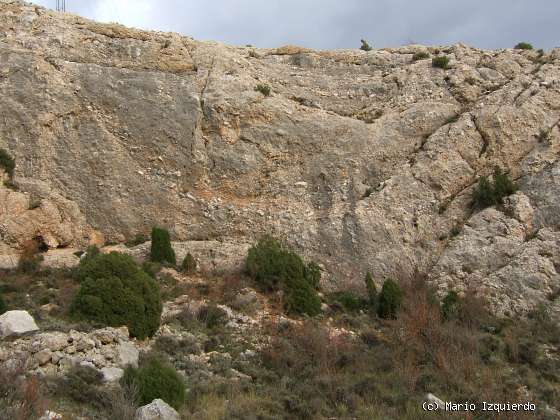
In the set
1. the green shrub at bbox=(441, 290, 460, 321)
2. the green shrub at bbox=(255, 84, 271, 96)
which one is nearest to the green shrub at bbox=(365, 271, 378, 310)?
the green shrub at bbox=(441, 290, 460, 321)

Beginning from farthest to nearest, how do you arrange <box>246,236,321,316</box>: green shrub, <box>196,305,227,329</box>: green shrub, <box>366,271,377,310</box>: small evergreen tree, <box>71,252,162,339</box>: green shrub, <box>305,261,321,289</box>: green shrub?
<box>305,261,321,289</box>: green shrub → <box>366,271,377,310</box>: small evergreen tree → <box>246,236,321,316</box>: green shrub → <box>196,305,227,329</box>: green shrub → <box>71,252,162,339</box>: green shrub

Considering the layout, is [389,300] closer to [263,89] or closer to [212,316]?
[212,316]

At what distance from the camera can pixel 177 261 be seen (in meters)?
20.4

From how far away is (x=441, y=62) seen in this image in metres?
28.2

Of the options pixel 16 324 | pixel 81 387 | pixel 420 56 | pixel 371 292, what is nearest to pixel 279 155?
pixel 371 292

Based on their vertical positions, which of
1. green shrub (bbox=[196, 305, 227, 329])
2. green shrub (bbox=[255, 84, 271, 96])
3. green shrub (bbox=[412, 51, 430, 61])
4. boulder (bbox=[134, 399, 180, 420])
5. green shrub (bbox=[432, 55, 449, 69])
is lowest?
boulder (bbox=[134, 399, 180, 420])

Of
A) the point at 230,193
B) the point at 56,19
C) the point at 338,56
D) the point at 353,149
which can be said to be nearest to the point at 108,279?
the point at 230,193

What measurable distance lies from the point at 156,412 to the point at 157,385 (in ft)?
3.26

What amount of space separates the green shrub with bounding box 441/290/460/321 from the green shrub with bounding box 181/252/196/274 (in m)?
8.09

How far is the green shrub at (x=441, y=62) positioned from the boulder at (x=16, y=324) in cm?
2208

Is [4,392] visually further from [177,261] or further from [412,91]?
[412,91]

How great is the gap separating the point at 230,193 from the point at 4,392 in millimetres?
14977

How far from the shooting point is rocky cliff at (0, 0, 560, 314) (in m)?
21.1

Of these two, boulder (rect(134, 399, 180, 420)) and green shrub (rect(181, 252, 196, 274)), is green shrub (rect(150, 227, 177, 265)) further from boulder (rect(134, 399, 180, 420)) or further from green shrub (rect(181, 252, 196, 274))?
boulder (rect(134, 399, 180, 420))
